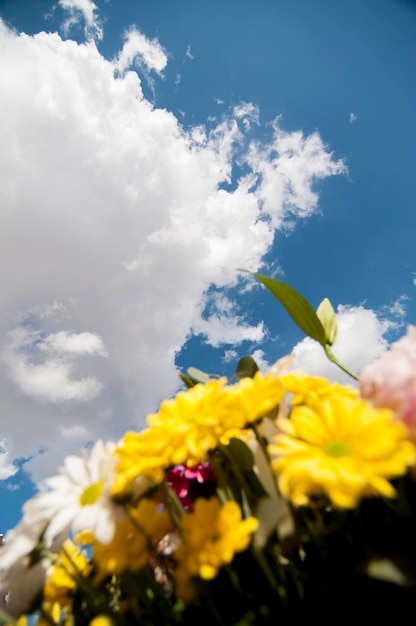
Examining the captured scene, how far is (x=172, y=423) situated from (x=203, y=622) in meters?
0.23

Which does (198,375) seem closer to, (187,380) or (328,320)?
(187,380)

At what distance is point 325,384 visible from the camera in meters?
0.64

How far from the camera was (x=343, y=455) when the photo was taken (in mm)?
404

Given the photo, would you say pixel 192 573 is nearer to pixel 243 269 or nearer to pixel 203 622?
pixel 203 622

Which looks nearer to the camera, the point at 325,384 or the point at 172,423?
the point at 172,423

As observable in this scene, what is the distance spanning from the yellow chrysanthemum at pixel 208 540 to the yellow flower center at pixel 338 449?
4.1 inches

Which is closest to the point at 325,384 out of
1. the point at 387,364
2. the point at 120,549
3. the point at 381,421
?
the point at 387,364

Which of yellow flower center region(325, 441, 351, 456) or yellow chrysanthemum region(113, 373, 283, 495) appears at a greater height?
yellow chrysanthemum region(113, 373, 283, 495)

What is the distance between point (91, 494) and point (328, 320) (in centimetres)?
74

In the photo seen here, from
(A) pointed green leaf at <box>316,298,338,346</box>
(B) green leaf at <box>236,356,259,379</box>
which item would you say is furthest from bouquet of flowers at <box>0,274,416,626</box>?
(A) pointed green leaf at <box>316,298,338,346</box>

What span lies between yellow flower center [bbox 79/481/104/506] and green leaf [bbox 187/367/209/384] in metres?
0.34

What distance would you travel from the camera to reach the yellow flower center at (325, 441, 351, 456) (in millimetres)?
406

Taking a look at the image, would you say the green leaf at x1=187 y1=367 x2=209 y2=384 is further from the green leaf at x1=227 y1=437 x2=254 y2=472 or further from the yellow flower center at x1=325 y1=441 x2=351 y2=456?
the yellow flower center at x1=325 y1=441 x2=351 y2=456

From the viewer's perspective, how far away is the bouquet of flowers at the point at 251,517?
401mm
